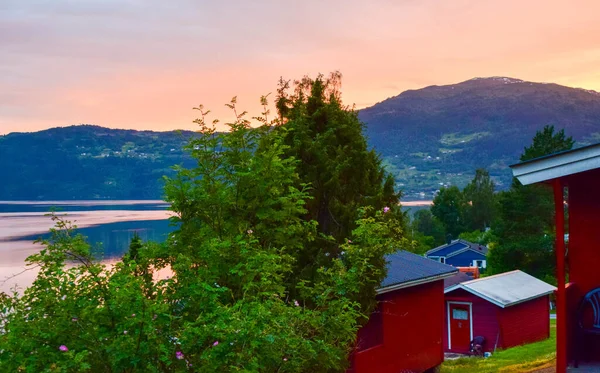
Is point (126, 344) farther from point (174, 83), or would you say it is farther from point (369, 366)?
point (174, 83)

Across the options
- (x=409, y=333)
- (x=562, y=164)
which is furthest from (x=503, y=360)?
(x=562, y=164)

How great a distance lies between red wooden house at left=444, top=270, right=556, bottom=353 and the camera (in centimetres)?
2455

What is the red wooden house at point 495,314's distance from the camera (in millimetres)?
24547

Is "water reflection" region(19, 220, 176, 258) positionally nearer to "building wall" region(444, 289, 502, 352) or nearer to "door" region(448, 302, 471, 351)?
"door" region(448, 302, 471, 351)

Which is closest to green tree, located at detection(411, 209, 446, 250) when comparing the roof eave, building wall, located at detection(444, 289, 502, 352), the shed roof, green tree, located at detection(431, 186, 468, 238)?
green tree, located at detection(431, 186, 468, 238)

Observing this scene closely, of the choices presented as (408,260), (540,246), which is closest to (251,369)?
(408,260)

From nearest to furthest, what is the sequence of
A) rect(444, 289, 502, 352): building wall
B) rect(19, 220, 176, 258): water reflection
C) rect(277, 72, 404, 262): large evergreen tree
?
rect(277, 72, 404, 262): large evergreen tree, rect(444, 289, 502, 352): building wall, rect(19, 220, 176, 258): water reflection

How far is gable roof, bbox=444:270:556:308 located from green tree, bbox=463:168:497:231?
209 ft

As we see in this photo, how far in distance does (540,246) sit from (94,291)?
47.9 m

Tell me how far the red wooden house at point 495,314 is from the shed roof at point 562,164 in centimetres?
1754

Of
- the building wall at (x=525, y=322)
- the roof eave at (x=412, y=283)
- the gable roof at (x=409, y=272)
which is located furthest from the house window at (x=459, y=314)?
the roof eave at (x=412, y=283)

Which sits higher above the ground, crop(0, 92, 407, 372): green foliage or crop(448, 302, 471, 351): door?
crop(0, 92, 407, 372): green foliage

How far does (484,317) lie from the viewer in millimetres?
24875

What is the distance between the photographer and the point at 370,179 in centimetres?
1395
